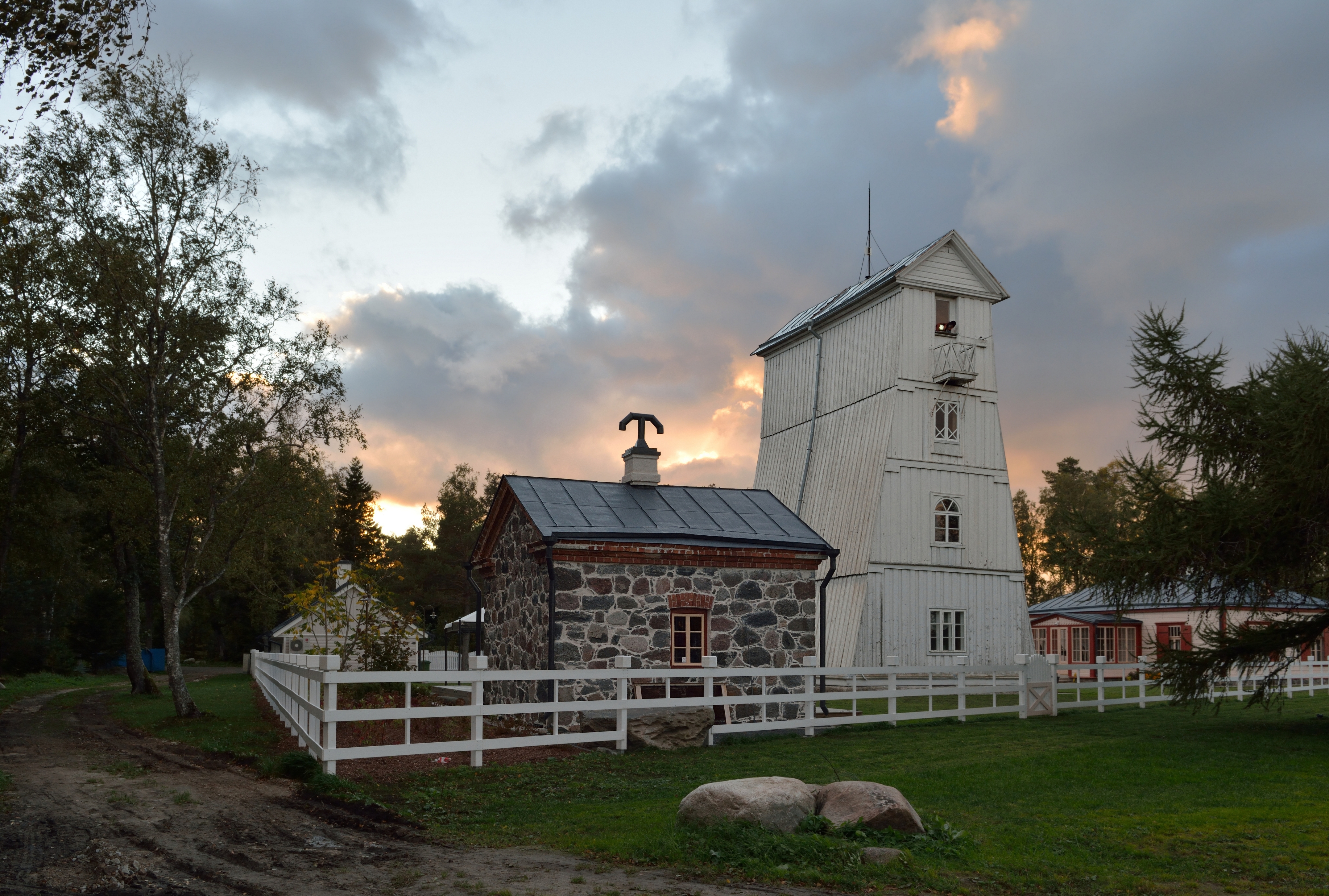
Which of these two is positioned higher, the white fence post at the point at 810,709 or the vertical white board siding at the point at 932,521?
the vertical white board siding at the point at 932,521

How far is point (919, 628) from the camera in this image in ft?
81.7

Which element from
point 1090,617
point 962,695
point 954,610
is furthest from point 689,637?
A: point 1090,617

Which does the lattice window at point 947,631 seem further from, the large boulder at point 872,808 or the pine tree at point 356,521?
the pine tree at point 356,521

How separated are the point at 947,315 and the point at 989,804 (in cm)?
1960

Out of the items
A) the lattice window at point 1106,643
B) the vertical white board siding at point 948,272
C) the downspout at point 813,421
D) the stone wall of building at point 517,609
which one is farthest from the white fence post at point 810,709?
the lattice window at point 1106,643

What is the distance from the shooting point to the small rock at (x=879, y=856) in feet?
21.5

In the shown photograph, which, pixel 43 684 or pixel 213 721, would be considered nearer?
pixel 213 721

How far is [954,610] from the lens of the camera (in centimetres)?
2548

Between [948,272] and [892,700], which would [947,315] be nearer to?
[948,272]

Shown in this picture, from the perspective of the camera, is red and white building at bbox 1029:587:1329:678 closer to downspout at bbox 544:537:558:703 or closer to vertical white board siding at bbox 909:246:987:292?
vertical white board siding at bbox 909:246:987:292

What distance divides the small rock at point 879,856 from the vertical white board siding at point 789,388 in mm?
22985

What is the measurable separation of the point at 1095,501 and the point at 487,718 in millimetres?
37316

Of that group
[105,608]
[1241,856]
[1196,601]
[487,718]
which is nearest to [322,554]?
[105,608]

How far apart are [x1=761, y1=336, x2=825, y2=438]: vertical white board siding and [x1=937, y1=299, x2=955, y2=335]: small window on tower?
3786 mm
